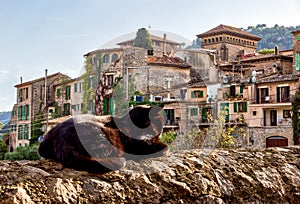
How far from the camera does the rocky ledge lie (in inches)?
60.2

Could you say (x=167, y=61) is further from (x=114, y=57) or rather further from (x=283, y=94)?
(x=283, y=94)

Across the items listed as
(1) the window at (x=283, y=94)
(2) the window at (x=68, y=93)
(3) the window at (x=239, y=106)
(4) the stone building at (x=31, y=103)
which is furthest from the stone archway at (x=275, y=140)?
(4) the stone building at (x=31, y=103)

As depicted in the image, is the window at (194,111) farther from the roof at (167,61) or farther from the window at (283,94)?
the window at (283,94)

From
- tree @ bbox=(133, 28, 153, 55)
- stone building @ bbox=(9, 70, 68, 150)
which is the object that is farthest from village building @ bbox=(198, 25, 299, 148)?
stone building @ bbox=(9, 70, 68, 150)

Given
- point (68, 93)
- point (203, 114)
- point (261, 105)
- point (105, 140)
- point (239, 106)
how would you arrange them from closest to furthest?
point (105, 140)
point (203, 114)
point (261, 105)
point (239, 106)
point (68, 93)

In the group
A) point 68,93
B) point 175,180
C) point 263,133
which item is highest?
point 68,93

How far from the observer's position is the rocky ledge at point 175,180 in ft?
5.02

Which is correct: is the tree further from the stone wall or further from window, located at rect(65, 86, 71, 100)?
window, located at rect(65, 86, 71, 100)

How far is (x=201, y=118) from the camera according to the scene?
58.1ft

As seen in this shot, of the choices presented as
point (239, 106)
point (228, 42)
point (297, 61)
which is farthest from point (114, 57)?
point (228, 42)

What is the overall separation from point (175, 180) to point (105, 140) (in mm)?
426

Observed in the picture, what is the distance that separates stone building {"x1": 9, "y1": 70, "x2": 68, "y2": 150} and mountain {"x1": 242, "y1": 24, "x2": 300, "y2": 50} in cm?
5745

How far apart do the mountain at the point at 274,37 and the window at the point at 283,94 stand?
5918 cm

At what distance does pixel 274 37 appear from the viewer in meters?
83.1
